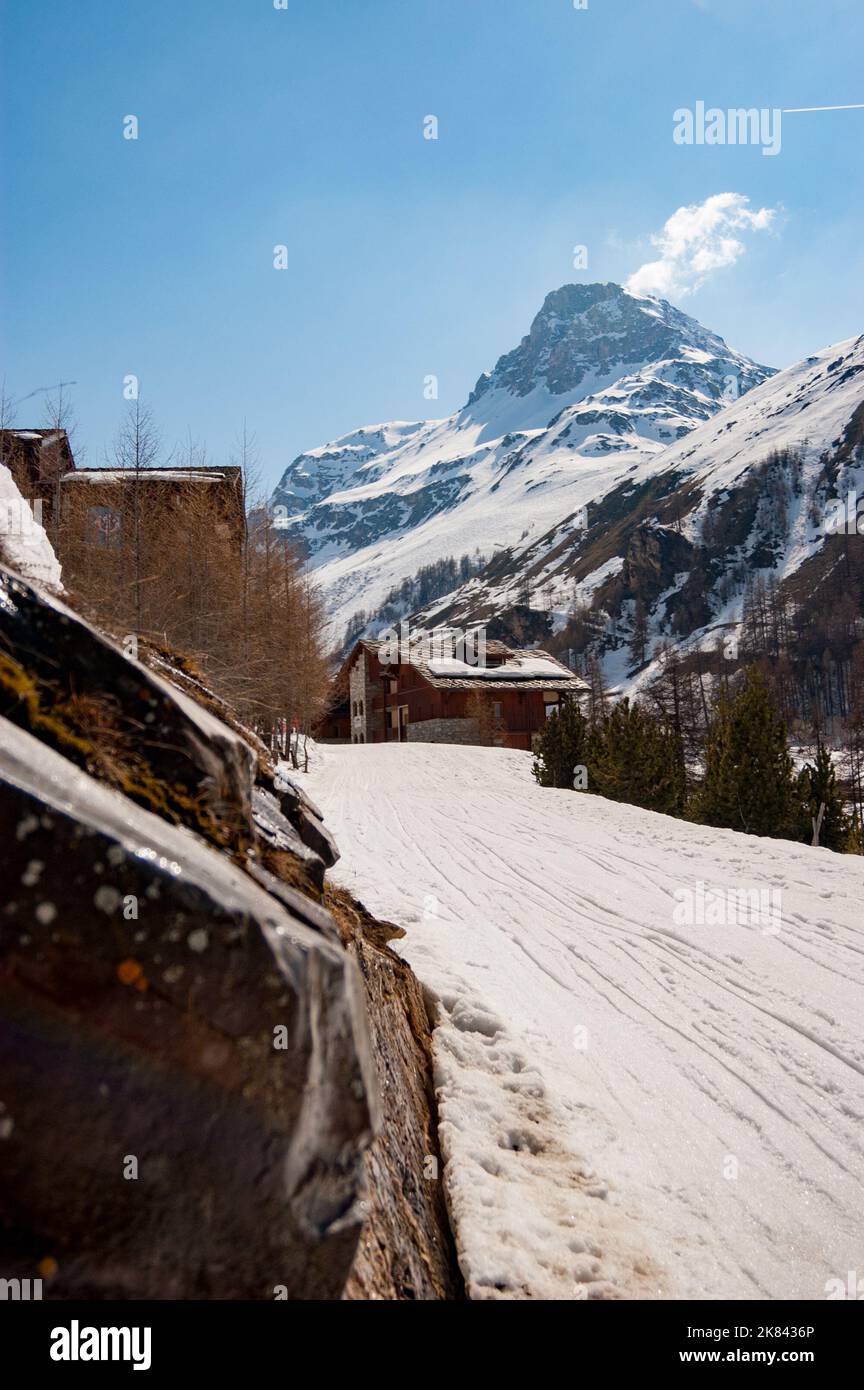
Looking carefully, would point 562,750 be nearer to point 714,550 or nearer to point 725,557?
point 725,557

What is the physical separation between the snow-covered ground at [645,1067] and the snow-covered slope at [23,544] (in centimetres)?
305

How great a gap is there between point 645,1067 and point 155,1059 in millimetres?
4355

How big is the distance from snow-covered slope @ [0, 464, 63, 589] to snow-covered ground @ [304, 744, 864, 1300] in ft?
10.0

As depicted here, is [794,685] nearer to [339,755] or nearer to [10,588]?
[339,755]

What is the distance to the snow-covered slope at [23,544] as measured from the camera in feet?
10.3

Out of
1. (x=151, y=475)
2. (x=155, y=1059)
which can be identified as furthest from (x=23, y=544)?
(x=151, y=475)

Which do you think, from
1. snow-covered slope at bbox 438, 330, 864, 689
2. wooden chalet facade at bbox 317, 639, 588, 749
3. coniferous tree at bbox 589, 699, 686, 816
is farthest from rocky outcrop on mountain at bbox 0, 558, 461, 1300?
snow-covered slope at bbox 438, 330, 864, 689

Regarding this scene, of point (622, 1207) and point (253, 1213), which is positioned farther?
point (622, 1207)

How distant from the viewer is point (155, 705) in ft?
8.13

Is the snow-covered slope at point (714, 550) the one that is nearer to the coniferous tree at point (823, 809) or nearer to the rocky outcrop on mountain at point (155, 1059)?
the coniferous tree at point (823, 809)

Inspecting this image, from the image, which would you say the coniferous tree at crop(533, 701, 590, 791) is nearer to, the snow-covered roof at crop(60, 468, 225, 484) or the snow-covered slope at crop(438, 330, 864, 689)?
the snow-covered roof at crop(60, 468, 225, 484)

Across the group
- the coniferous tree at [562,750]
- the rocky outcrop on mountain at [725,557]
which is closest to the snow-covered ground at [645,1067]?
the coniferous tree at [562,750]

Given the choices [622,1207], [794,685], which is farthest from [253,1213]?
[794,685]
